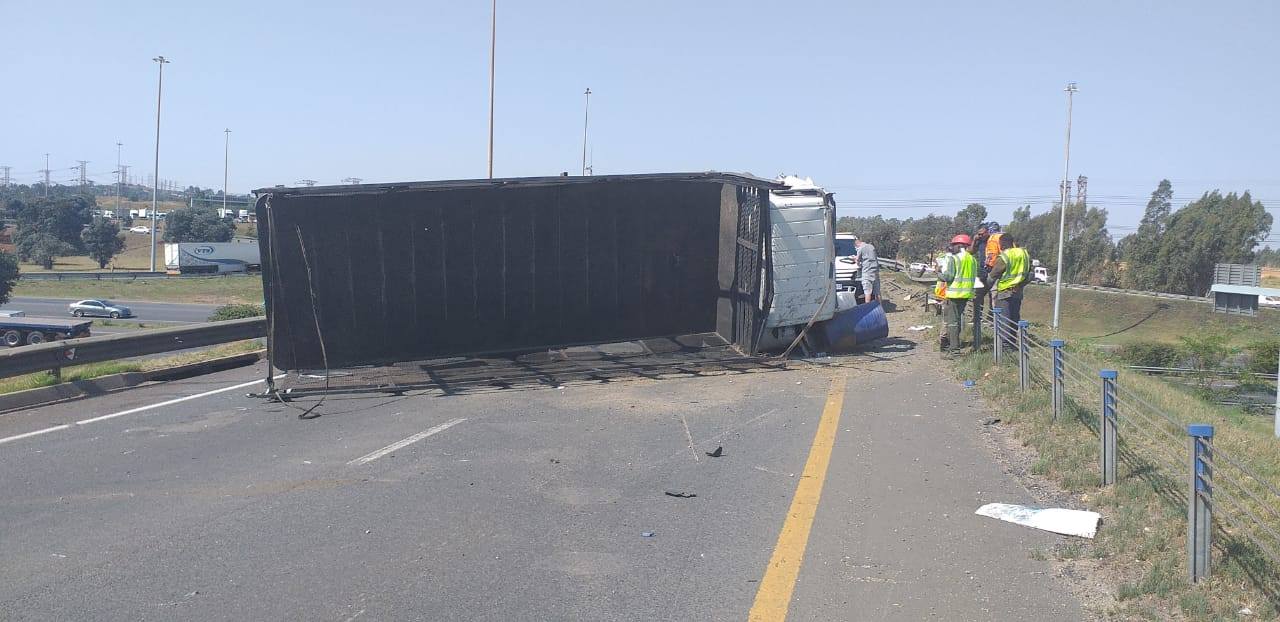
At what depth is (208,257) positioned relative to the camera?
6888 centimetres

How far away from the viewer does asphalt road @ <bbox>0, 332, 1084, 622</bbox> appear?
16.5 feet

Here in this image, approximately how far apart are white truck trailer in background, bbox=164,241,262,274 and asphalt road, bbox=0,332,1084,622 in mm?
61643

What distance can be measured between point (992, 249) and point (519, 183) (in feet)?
24.5

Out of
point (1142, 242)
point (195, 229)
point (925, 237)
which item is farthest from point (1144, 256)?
point (195, 229)

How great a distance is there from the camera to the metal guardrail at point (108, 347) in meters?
11.3

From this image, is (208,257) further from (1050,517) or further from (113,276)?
(1050,517)

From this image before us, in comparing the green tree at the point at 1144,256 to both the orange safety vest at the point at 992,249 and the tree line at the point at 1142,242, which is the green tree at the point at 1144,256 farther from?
the orange safety vest at the point at 992,249

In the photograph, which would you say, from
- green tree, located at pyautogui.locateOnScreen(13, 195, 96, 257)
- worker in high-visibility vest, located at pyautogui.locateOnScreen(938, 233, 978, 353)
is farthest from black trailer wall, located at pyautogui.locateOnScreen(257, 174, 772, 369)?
green tree, located at pyautogui.locateOnScreen(13, 195, 96, 257)

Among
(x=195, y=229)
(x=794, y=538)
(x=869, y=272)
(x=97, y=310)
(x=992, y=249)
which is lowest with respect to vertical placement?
(x=97, y=310)

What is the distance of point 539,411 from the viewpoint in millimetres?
10555

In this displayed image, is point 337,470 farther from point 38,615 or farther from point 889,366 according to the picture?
point 889,366

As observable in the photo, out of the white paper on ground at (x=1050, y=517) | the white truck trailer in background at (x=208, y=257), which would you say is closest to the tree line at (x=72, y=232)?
the white truck trailer in background at (x=208, y=257)

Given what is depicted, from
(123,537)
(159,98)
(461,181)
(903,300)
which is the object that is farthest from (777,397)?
(159,98)

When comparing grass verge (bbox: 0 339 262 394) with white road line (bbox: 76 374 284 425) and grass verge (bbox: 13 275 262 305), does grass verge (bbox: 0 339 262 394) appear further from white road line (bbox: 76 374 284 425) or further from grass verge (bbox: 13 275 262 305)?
grass verge (bbox: 13 275 262 305)
